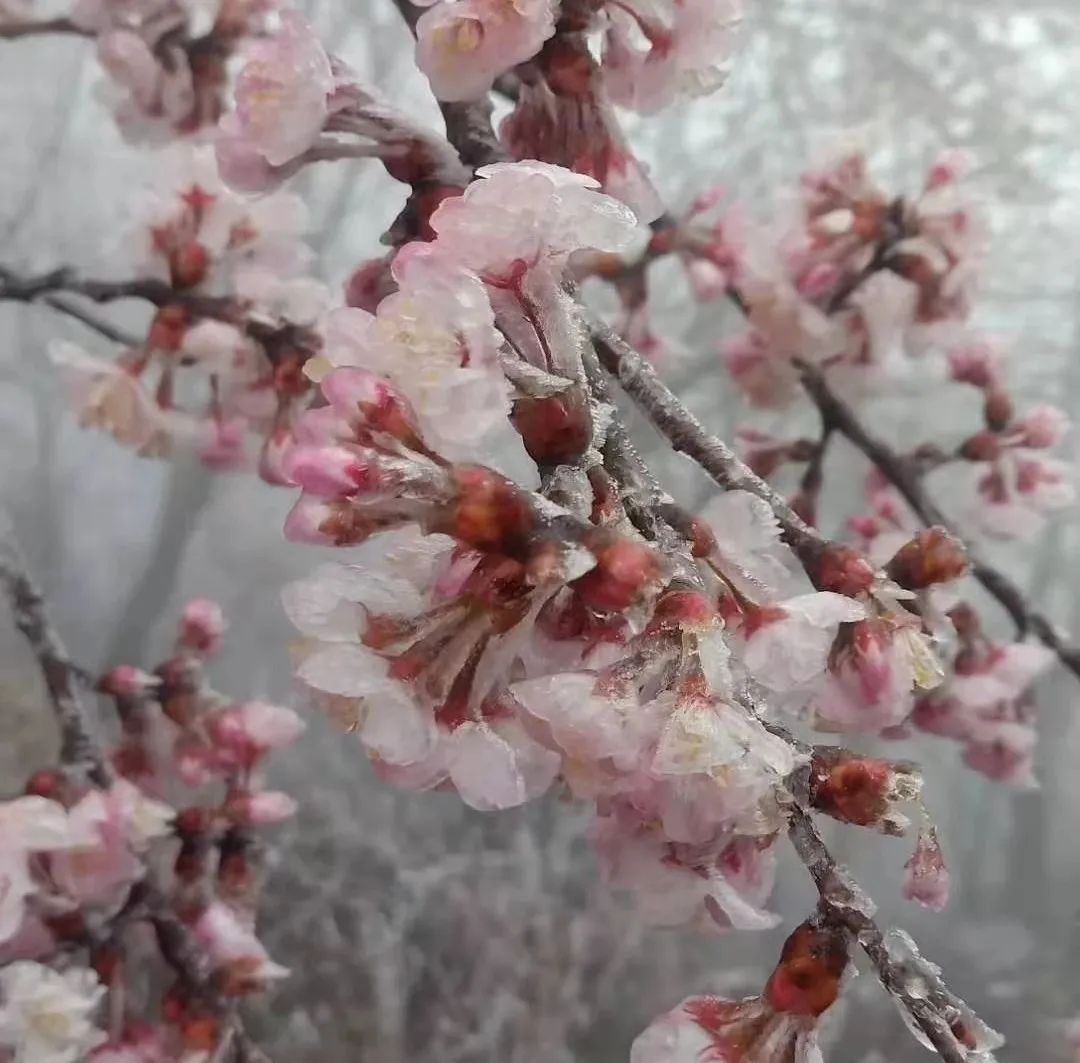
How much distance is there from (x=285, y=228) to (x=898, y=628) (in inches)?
16.1

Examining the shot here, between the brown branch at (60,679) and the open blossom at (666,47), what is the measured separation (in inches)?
15.6

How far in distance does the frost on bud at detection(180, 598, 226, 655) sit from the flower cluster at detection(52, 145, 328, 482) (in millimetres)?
119

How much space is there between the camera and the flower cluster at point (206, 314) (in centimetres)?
51

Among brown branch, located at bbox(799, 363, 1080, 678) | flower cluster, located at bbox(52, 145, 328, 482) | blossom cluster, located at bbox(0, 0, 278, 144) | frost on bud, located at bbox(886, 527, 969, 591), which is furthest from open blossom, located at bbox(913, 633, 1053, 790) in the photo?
blossom cluster, located at bbox(0, 0, 278, 144)

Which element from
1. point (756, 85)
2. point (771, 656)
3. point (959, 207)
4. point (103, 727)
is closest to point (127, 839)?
point (103, 727)

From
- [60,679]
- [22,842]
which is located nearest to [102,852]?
[22,842]

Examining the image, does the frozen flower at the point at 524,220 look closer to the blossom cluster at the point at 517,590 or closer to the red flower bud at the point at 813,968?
the blossom cluster at the point at 517,590

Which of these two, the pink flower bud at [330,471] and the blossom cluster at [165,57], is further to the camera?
the blossom cluster at [165,57]

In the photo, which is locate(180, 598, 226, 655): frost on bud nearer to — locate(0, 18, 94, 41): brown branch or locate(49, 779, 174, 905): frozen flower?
locate(49, 779, 174, 905): frozen flower

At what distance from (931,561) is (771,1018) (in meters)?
0.13

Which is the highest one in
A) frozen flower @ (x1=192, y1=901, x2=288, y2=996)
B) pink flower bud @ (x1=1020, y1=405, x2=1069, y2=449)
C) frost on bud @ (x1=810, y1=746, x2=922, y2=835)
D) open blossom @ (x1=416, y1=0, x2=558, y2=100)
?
open blossom @ (x1=416, y1=0, x2=558, y2=100)

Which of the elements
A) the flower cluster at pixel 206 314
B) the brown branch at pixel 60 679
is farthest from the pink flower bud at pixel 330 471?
the brown branch at pixel 60 679

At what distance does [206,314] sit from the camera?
51 cm

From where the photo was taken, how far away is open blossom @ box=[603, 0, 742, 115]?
13.0 inches
